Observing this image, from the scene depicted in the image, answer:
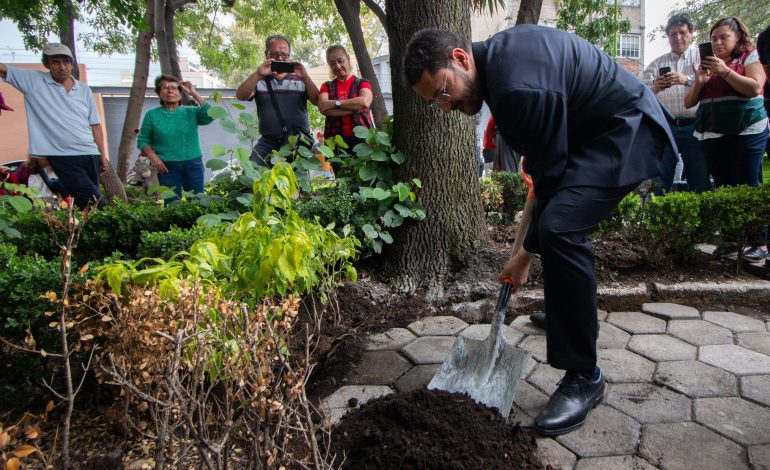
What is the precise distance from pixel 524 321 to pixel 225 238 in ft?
6.49

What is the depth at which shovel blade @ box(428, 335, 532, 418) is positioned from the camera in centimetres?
217

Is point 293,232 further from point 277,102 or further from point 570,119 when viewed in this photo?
point 277,102

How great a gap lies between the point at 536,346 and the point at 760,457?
45.7 inches

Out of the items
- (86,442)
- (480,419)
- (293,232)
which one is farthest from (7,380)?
(480,419)

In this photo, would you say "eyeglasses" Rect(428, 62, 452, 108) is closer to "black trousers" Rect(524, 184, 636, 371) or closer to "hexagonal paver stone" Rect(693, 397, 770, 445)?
"black trousers" Rect(524, 184, 636, 371)

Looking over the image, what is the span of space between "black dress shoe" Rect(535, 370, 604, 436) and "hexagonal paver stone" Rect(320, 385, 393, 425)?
74cm

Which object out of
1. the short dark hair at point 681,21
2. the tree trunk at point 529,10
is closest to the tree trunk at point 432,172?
the short dark hair at point 681,21

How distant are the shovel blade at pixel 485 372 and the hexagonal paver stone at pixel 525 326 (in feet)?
2.72

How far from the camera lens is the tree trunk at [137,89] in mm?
7207

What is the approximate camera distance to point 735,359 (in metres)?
2.66

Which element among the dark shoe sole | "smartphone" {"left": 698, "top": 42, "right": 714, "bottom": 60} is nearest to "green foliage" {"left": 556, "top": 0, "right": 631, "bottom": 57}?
"smartphone" {"left": 698, "top": 42, "right": 714, "bottom": 60}

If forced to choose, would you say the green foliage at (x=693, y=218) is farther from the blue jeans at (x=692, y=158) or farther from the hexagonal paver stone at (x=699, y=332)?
the blue jeans at (x=692, y=158)

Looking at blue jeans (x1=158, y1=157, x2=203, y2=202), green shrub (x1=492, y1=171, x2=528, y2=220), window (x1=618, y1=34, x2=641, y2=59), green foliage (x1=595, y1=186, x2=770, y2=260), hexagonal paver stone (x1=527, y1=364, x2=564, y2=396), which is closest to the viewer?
hexagonal paver stone (x1=527, y1=364, x2=564, y2=396)

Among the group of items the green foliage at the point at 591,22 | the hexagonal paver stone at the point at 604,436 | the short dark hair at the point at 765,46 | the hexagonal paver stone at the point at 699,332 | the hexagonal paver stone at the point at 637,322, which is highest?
the green foliage at the point at 591,22
